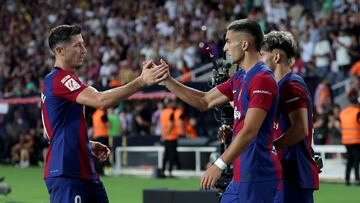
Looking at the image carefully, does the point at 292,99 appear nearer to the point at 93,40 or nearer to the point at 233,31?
the point at 233,31

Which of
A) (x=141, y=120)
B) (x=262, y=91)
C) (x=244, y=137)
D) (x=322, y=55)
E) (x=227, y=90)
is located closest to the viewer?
(x=244, y=137)

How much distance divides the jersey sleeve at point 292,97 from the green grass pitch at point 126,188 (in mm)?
8422

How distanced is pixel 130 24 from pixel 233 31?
24.7 m

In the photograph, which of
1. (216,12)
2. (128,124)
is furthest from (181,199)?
(216,12)

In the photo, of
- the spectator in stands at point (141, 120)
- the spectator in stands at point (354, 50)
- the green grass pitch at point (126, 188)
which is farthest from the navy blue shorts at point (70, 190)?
the spectator in stands at point (141, 120)

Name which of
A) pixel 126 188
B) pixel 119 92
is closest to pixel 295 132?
pixel 119 92

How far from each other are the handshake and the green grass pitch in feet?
28.1

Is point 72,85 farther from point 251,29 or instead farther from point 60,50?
point 251,29

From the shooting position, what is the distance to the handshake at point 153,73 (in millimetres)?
7254

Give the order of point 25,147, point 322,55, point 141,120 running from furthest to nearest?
point 25,147 < point 141,120 < point 322,55

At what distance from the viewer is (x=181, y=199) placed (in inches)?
456

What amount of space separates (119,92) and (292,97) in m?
1.41

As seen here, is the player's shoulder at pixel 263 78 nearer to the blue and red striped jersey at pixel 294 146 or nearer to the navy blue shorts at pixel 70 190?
the blue and red striped jersey at pixel 294 146

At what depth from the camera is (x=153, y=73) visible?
729 cm
